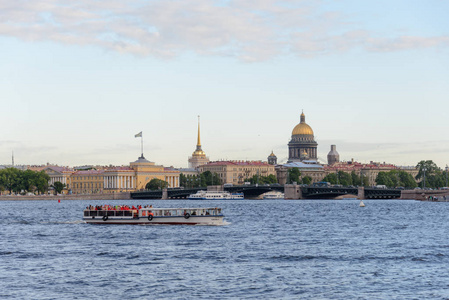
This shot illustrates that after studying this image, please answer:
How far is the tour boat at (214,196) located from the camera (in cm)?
13275

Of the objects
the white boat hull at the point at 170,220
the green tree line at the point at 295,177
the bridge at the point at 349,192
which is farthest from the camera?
the green tree line at the point at 295,177

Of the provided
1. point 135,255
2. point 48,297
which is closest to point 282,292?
point 48,297

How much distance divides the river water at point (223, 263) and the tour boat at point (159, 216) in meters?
2.15

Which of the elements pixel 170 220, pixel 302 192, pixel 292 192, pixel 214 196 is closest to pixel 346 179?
pixel 214 196

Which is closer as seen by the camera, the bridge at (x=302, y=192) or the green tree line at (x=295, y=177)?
the bridge at (x=302, y=192)

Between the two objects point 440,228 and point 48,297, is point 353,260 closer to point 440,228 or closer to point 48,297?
point 48,297

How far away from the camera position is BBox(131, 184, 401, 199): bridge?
117 m

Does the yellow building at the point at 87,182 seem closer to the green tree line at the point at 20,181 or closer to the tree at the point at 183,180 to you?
the tree at the point at 183,180

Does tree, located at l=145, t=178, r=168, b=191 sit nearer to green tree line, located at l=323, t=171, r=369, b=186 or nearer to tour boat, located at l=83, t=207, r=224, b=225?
green tree line, located at l=323, t=171, r=369, b=186

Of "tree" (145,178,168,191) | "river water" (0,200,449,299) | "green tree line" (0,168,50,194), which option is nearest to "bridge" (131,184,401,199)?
"green tree line" (0,168,50,194)

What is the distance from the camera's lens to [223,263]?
30531mm

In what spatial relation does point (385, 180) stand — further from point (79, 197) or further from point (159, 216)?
point (159, 216)

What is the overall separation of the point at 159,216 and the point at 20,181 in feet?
319

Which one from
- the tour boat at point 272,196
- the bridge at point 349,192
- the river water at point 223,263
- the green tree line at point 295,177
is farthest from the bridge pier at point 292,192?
the river water at point 223,263
